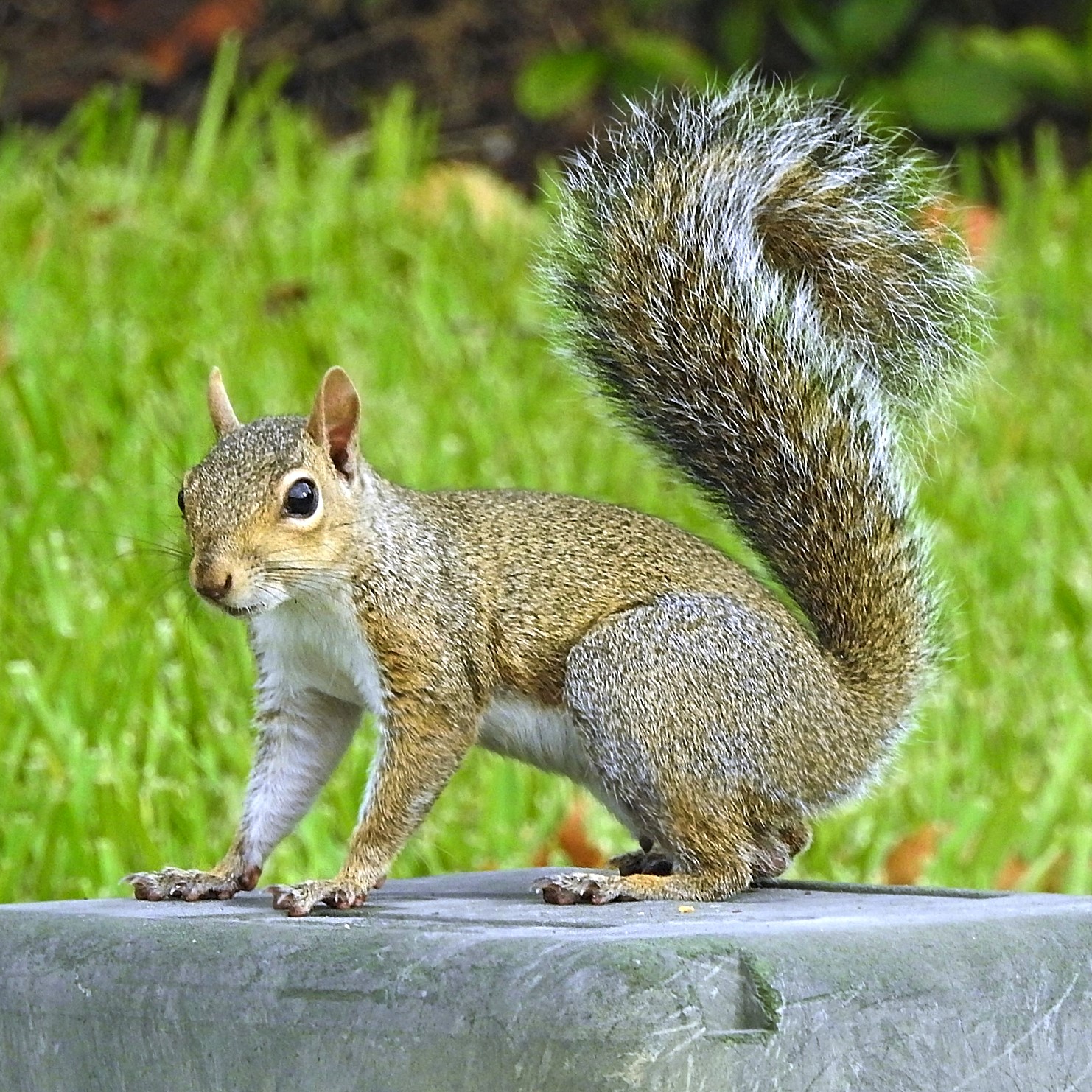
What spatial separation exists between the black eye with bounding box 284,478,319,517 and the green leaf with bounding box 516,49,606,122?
3485 mm

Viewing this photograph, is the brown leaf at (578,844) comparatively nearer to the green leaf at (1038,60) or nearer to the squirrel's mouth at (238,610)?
the squirrel's mouth at (238,610)

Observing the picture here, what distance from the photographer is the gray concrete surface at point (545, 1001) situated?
4.49 ft

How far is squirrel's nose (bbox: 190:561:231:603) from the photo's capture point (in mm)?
1664

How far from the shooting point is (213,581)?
166 cm

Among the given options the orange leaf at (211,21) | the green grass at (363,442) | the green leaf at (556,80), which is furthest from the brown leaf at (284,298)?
the orange leaf at (211,21)

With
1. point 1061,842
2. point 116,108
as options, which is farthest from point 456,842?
point 116,108

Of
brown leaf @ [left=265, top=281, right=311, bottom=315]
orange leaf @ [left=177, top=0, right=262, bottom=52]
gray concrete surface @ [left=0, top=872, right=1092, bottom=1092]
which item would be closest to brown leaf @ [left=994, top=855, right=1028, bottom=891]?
gray concrete surface @ [left=0, top=872, right=1092, bottom=1092]

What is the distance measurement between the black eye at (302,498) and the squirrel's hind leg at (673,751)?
27 centimetres

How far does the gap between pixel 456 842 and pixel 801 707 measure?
0.81 meters

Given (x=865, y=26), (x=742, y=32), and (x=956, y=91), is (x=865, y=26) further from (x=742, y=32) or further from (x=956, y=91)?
(x=742, y=32)

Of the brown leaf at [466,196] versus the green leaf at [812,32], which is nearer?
the brown leaf at [466,196]

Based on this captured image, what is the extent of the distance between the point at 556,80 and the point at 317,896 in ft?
12.3

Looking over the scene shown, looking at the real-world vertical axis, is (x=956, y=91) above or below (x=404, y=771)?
above

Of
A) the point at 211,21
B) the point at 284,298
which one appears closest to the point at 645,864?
the point at 284,298
